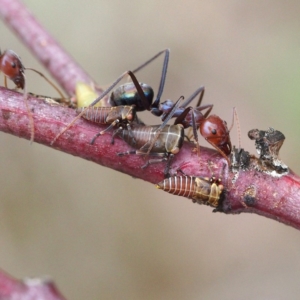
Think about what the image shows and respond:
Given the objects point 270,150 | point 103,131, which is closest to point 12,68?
point 103,131

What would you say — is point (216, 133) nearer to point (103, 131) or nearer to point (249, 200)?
point (249, 200)

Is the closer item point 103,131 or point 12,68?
point 103,131

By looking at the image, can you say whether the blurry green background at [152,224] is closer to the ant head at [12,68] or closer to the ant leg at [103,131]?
the ant head at [12,68]

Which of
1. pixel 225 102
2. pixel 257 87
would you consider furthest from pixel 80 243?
pixel 257 87

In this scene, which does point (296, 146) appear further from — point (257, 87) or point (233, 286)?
point (233, 286)

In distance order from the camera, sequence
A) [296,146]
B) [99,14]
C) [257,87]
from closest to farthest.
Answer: [296,146] < [257,87] < [99,14]

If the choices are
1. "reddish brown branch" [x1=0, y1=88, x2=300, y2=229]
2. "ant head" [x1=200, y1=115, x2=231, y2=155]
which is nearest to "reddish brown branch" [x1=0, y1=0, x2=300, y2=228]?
"reddish brown branch" [x1=0, y1=88, x2=300, y2=229]
